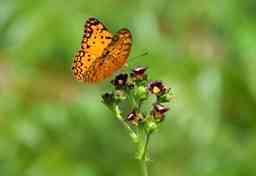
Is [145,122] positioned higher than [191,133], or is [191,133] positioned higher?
[145,122]

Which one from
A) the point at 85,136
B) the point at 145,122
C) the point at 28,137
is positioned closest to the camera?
the point at 145,122

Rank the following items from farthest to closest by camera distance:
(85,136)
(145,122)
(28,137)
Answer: (85,136) → (28,137) → (145,122)

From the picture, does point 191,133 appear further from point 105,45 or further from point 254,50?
point 105,45

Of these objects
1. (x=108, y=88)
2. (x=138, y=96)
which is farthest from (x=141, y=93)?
(x=108, y=88)

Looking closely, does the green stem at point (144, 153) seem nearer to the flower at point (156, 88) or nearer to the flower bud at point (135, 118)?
→ the flower bud at point (135, 118)

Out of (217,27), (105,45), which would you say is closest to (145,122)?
(105,45)

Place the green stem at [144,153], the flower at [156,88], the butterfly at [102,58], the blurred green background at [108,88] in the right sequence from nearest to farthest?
the green stem at [144,153], the butterfly at [102,58], the flower at [156,88], the blurred green background at [108,88]

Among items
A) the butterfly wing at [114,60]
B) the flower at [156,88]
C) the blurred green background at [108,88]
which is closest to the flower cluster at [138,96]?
the flower at [156,88]
